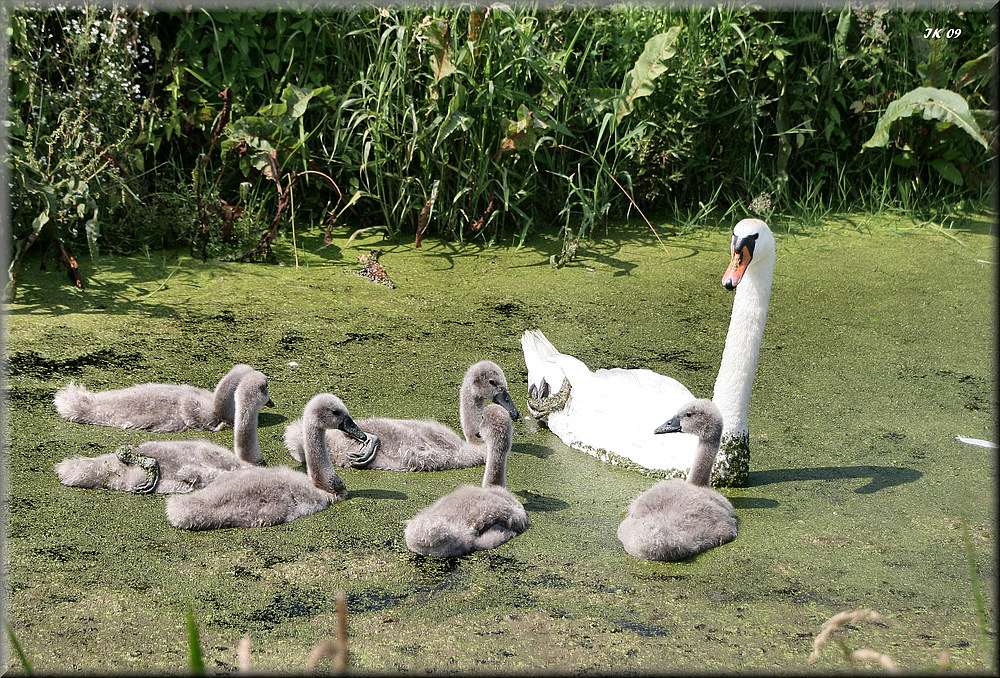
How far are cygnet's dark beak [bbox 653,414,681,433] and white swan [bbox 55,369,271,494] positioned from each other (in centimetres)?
147

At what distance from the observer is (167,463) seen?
3451 mm

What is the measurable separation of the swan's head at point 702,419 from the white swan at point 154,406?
1.64 metres

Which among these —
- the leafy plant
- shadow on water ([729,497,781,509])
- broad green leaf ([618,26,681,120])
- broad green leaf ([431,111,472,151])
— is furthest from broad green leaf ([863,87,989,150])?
shadow on water ([729,497,781,509])

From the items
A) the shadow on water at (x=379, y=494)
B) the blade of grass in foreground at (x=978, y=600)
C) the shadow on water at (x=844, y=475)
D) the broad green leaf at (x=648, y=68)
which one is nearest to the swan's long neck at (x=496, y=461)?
the shadow on water at (x=379, y=494)

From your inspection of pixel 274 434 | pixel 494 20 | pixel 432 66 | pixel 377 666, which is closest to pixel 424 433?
pixel 274 434

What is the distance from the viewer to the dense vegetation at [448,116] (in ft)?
18.7

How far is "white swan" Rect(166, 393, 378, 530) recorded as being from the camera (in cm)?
320

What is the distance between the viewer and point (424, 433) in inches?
148

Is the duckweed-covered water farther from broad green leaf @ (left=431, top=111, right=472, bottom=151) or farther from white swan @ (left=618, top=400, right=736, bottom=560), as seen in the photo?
broad green leaf @ (left=431, top=111, right=472, bottom=151)

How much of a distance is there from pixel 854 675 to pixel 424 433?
1.77 m

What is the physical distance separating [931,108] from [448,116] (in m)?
3.23

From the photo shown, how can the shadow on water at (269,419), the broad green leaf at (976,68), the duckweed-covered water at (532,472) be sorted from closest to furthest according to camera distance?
1. the duckweed-covered water at (532,472)
2. the shadow on water at (269,419)
3. the broad green leaf at (976,68)

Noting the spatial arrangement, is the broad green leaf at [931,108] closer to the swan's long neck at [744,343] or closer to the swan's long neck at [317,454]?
the swan's long neck at [744,343]

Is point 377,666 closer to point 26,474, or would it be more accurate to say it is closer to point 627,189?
point 26,474
